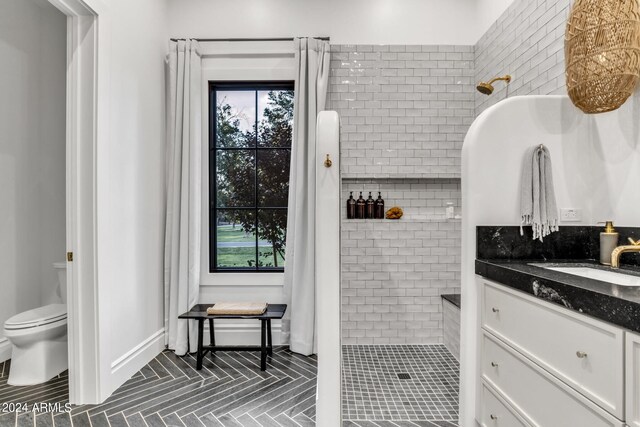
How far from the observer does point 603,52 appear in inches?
61.0

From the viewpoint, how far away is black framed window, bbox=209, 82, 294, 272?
3.37 meters

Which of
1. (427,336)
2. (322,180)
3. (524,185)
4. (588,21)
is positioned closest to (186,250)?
(322,180)

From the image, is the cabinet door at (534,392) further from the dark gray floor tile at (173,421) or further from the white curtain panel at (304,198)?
the dark gray floor tile at (173,421)

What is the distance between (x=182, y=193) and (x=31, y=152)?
1346 millimetres

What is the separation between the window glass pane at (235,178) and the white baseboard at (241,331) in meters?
1.05

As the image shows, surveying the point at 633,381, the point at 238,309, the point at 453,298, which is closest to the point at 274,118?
the point at 238,309

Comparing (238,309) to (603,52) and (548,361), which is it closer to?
(548,361)

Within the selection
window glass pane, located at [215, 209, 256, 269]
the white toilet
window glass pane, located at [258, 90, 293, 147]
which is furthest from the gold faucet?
the white toilet

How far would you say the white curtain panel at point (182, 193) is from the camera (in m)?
3.05

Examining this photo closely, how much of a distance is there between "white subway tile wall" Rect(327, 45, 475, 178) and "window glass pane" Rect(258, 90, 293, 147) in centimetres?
42

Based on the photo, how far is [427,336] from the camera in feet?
10.6

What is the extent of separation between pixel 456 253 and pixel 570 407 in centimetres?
208

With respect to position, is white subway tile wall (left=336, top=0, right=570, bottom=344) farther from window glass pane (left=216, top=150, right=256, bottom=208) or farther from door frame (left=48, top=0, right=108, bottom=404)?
door frame (left=48, top=0, right=108, bottom=404)

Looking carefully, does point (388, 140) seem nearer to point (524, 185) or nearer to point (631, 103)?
point (524, 185)
